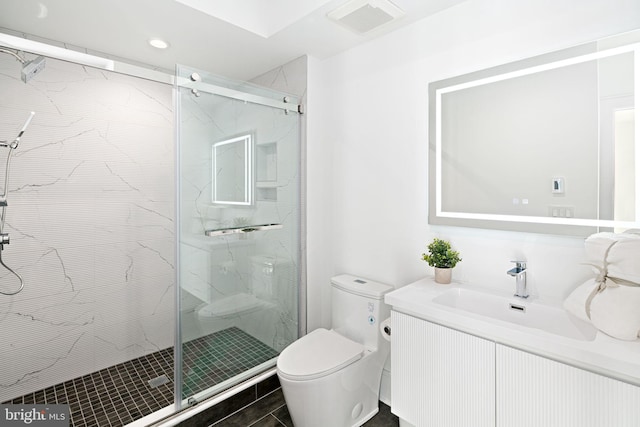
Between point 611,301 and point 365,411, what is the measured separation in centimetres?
136

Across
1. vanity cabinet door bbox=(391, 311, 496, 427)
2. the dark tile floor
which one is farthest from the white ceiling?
the dark tile floor

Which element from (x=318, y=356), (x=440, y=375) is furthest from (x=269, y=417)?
(x=440, y=375)

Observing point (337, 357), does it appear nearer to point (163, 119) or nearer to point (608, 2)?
point (608, 2)

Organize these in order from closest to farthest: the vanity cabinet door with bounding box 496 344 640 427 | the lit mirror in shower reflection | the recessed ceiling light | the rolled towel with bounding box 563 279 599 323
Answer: the vanity cabinet door with bounding box 496 344 640 427
the rolled towel with bounding box 563 279 599 323
the lit mirror in shower reflection
the recessed ceiling light

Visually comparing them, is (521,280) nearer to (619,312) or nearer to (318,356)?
(619,312)

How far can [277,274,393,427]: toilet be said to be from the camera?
1.64m

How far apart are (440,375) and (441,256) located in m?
0.58

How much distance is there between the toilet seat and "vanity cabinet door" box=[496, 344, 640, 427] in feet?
2.45

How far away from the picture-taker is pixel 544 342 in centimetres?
116

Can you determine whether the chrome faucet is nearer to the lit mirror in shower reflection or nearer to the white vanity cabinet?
the white vanity cabinet

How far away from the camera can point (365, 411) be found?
1.91 metres

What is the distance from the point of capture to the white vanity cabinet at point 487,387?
42.0 inches

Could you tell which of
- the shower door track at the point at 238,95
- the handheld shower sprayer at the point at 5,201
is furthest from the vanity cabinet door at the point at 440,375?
the handheld shower sprayer at the point at 5,201

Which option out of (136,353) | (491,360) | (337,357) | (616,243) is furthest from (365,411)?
(136,353)
